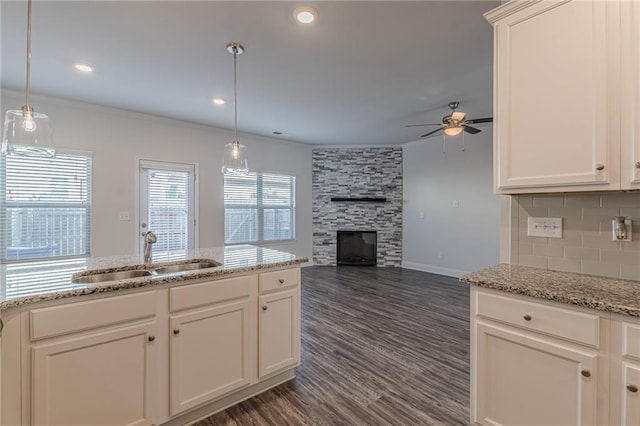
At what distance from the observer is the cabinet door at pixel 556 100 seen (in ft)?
4.70

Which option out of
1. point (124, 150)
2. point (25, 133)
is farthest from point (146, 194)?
point (25, 133)

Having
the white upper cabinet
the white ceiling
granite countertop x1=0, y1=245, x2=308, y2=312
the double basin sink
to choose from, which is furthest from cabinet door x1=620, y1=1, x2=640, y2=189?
the double basin sink

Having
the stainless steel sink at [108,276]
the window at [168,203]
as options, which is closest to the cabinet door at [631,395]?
the stainless steel sink at [108,276]

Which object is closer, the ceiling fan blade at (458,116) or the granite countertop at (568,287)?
the granite countertop at (568,287)

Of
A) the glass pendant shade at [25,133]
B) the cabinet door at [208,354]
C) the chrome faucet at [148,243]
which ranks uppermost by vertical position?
the glass pendant shade at [25,133]

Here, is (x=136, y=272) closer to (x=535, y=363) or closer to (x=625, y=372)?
(x=535, y=363)

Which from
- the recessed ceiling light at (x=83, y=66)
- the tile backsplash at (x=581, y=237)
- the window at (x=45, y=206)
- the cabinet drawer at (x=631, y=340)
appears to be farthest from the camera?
the window at (x=45, y=206)

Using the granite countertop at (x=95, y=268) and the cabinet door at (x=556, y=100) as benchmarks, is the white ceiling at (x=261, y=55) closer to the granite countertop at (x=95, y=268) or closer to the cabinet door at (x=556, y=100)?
the cabinet door at (x=556, y=100)

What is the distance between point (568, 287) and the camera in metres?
1.44

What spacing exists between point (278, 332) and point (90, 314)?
1141 mm

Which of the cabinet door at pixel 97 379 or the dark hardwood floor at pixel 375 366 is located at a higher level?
the cabinet door at pixel 97 379

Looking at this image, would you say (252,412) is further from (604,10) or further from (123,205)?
(123,205)

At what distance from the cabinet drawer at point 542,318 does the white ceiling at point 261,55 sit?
195 centimetres

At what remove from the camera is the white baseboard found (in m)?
5.62
